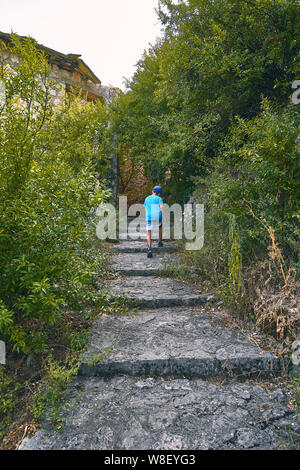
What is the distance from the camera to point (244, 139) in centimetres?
536

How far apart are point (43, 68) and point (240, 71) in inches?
136

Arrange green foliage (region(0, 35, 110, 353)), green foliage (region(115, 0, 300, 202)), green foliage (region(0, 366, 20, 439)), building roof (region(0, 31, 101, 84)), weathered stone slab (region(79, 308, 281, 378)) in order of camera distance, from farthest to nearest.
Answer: building roof (region(0, 31, 101, 84)), green foliage (region(115, 0, 300, 202)), weathered stone slab (region(79, 308, 281, 378)), green foliage (region(0, 35, 110, 353)), green foliage (region(0, 366, 20, 439))

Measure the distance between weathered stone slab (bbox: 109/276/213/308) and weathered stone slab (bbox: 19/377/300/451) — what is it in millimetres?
1248

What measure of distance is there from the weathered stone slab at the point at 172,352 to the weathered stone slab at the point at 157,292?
503mm

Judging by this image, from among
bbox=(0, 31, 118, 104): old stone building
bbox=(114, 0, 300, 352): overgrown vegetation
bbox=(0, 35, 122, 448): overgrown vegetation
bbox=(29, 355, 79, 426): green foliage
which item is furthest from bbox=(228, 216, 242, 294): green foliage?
bbox=(0, 31, 118, 104): old stone building

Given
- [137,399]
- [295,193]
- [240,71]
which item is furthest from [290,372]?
[240,71]

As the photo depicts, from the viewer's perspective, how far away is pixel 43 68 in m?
2.48

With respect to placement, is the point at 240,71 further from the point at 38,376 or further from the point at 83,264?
the point at 38,376

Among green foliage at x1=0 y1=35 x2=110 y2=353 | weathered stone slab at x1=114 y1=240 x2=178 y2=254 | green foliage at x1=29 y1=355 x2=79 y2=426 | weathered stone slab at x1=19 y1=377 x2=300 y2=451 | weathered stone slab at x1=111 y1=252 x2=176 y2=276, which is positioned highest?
green foliage at x1=0 y1=35 x2=110 y2=353

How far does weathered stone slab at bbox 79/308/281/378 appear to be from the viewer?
231 cm

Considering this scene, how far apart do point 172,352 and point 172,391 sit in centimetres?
36

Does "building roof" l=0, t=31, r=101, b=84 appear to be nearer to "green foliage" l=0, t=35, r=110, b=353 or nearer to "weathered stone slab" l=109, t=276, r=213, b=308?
"green foliage" l=0, t=35, r=110, b=353

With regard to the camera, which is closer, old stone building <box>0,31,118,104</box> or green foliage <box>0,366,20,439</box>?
green foliage <box>0,366,20,439</box>
